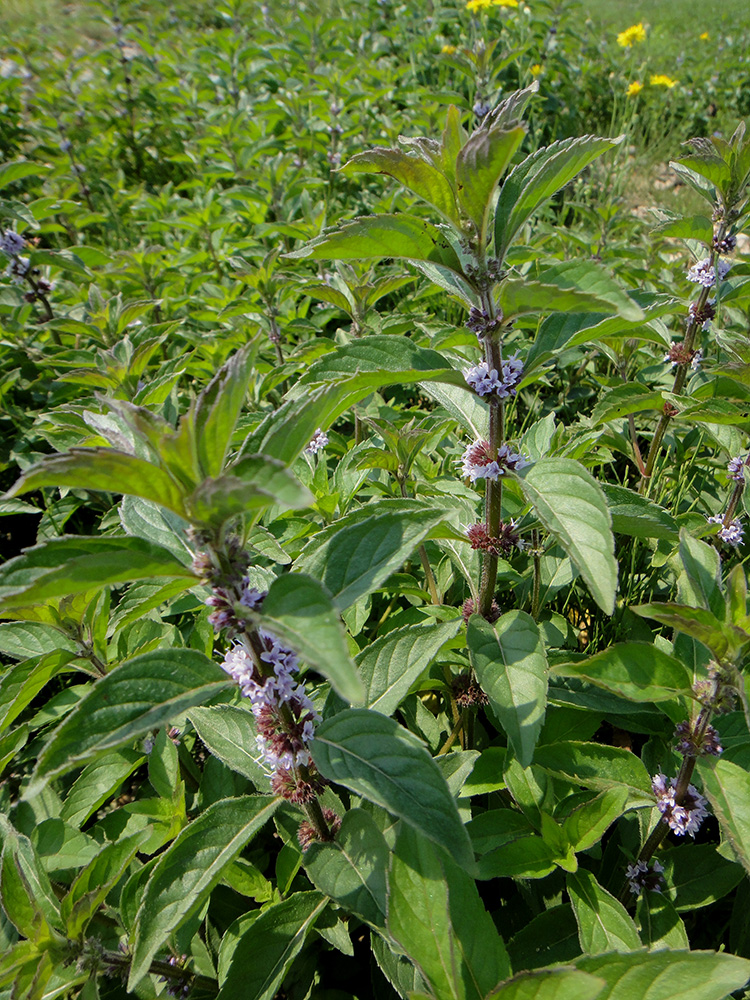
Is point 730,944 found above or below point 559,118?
below

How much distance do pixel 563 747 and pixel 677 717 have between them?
397 mm

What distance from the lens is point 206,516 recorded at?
1.22 meters

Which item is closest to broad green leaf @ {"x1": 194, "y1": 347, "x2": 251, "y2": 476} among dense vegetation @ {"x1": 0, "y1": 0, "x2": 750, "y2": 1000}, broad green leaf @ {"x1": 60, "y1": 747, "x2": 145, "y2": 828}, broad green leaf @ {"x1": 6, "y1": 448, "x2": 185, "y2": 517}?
dense vegetation @ {"x1": 0, "y1": 0, "x2": 750, "y2": 1000}

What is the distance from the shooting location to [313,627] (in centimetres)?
114

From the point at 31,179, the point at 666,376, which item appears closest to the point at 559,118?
the point at 666,376

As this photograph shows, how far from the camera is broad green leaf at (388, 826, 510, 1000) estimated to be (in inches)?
54.2

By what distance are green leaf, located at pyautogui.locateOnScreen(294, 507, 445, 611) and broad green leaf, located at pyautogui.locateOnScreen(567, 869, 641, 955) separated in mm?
1252

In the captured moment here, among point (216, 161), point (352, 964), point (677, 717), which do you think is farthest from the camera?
point (216, 161)

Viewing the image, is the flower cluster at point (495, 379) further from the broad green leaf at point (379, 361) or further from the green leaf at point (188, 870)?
the green leaf at point (188, 870)

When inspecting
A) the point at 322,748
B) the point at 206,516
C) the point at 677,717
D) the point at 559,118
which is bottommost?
the point at 677,717

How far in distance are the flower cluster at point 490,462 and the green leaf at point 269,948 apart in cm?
141

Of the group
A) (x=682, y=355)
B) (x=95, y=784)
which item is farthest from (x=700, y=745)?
(x=95, y=784)

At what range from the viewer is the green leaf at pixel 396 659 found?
1785 mm

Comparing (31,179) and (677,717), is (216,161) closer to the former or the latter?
(31,179)
